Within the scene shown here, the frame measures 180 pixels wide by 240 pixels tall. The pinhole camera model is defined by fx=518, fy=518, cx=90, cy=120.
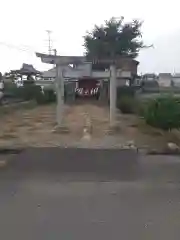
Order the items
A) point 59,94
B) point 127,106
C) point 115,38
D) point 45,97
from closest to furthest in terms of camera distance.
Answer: point 59,94 → point 127,106 → point 45,97 → point 115,38

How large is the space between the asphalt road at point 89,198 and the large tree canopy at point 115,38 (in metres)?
53.4

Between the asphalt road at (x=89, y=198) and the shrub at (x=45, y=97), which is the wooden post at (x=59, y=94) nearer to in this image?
the asphalt road at (x=89, y=198)

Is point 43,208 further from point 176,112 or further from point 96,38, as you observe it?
point 96,38

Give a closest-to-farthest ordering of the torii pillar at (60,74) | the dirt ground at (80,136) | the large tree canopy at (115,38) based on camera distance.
→ the dirt ground at (80,136) → the torii pillar at (60,74) → the large tree canopy at (115,38)

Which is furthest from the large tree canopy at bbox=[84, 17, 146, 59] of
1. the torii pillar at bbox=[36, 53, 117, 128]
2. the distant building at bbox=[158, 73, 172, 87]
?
the torii pillar at bbox=[36, 53, 117, 128]

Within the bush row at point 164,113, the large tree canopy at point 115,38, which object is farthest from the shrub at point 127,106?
the large tree canopy at point 115,38

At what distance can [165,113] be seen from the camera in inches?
677

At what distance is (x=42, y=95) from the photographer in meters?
39.5

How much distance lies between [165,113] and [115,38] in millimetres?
49678

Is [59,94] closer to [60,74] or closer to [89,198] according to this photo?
[60,74]

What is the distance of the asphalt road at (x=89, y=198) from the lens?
587cm

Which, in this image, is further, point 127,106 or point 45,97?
point 45,97

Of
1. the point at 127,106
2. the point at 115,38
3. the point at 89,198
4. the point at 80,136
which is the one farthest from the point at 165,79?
the point at 89,198

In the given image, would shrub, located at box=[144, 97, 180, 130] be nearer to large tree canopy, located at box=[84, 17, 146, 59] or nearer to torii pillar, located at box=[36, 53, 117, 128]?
torii pillar, located at box=[36, 53, 117, 128]
